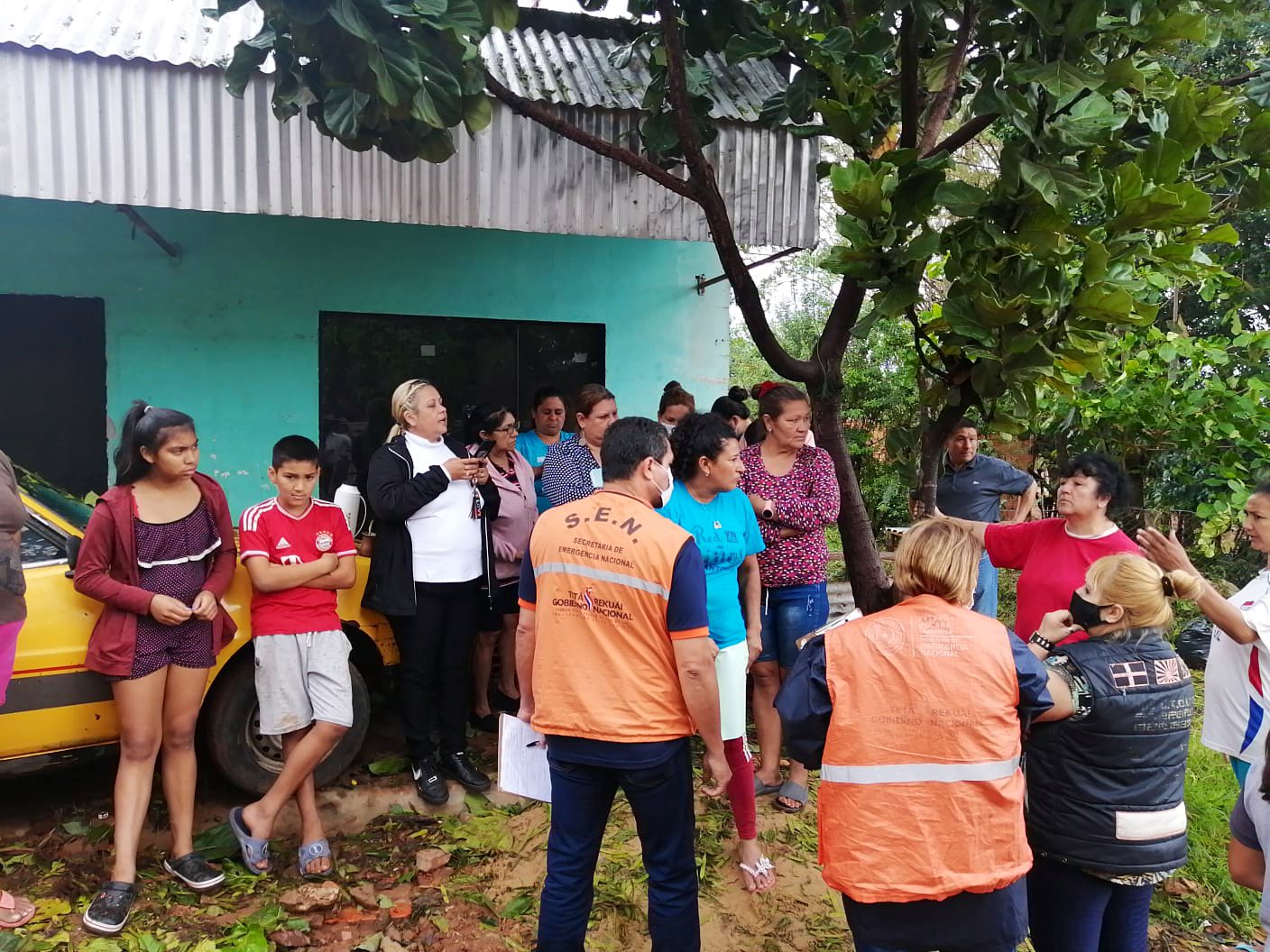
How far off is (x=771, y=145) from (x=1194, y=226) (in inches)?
119

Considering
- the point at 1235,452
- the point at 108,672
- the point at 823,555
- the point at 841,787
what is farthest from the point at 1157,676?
the point at 1235,452

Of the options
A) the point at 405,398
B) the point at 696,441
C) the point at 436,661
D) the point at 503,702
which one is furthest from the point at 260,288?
the point at 696,441

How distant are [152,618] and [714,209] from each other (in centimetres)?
279

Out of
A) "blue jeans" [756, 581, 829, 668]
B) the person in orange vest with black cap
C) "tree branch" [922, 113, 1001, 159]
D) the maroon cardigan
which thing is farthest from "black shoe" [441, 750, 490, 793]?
"tree branch" [922, 113, 1001, 159]

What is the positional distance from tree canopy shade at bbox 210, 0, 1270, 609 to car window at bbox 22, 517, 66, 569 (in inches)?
75.7

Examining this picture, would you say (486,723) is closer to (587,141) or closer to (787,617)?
(787,617)

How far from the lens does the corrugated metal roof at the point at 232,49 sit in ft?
15.6

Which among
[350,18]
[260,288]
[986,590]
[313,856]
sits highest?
[350,18]

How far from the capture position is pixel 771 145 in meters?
5.48

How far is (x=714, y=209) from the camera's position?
3816 millimetres

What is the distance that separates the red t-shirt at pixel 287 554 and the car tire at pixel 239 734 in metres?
0.34

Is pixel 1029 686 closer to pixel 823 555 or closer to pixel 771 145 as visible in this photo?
pixel 823 555

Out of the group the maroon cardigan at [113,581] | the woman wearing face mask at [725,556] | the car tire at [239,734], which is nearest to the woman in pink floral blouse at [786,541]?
the woman wearing face mask at [725,556]

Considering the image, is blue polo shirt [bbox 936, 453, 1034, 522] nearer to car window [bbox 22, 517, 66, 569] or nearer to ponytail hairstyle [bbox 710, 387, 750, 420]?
ponytail hairstyle [bbox 710, 387, 750, 420]
